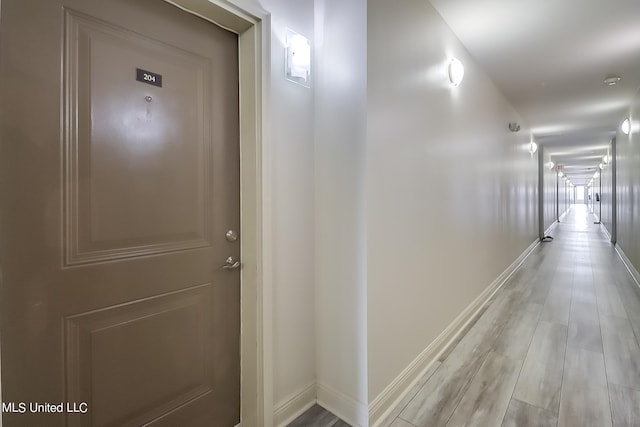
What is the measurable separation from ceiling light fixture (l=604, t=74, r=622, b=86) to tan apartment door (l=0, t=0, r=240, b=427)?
4327mm

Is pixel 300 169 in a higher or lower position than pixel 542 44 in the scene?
lower

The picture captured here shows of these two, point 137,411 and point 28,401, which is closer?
point 28,401

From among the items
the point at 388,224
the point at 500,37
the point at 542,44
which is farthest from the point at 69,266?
the point at 542,44

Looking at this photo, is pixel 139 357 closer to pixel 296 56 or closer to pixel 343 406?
pixel 343 406

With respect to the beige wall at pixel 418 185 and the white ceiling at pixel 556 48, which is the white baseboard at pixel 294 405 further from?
the white ceiling at pixel 556 48

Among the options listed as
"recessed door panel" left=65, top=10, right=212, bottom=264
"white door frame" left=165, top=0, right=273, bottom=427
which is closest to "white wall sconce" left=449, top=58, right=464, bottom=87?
"white door frame" left=165, top=0, right=273, bottom=427

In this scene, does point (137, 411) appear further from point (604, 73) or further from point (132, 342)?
point (604, 73)

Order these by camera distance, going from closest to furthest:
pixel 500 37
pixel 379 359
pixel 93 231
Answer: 1. pixel 93 231
2. pixel 379 359
3. pixel 500 37

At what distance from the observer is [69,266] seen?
1036 mm

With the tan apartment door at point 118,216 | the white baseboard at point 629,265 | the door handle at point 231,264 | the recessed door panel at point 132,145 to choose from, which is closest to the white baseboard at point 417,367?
the tan apartment door at point 118,216

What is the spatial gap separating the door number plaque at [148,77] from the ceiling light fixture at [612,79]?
15.4 ft

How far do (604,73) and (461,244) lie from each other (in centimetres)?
277

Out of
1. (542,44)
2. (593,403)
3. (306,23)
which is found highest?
(542,44)

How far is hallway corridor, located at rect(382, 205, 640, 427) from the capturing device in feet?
5.45
